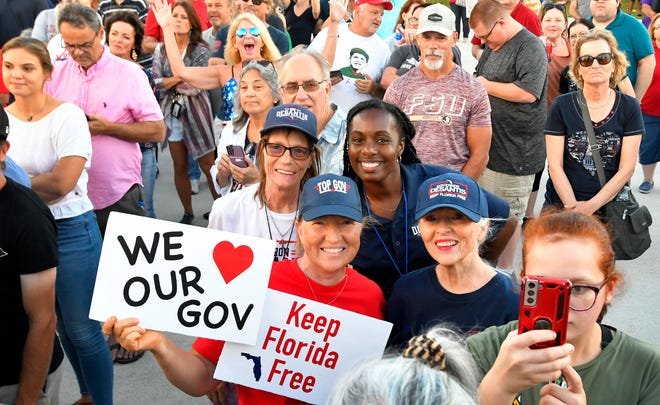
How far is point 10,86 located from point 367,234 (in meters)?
2.02

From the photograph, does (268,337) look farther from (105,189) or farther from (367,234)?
(105,189)

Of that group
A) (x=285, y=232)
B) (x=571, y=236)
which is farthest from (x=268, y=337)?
(x=571, y=236)

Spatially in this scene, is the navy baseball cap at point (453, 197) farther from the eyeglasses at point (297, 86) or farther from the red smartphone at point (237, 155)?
the eyeglasses at point (297, 86)

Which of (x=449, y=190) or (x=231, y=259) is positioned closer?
(x=231, y=259)

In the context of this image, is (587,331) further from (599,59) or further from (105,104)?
(105,104)

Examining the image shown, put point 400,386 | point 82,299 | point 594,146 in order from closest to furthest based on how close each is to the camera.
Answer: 1. point 400,386
2. point 82,299
3. point 594,146

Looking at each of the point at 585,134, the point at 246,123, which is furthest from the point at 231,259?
the point at 585,134

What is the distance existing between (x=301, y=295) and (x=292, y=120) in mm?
900

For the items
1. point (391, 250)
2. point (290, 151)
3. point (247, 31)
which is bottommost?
point (391, 250)

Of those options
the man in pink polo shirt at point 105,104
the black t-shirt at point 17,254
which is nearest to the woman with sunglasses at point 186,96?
the man in pink polo shirt at point 105,104

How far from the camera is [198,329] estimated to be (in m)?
2.47

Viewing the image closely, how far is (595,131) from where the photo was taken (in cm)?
457

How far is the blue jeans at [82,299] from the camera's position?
3.72 metres

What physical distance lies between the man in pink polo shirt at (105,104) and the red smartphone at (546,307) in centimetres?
329
